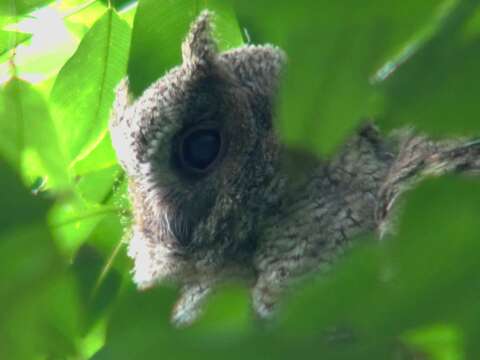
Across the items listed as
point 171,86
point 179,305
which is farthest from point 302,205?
point 179,305

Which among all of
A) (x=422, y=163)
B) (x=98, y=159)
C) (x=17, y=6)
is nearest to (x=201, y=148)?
(x=98, y=159)

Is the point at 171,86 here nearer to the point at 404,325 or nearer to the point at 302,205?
the point at 302,205

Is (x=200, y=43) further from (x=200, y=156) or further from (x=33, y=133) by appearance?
(x=33, y=133)

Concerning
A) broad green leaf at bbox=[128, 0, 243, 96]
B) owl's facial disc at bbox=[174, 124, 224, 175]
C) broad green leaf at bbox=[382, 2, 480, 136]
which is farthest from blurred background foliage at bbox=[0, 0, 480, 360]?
owl's facial disc at bbox=[174, 124, 224, 175]

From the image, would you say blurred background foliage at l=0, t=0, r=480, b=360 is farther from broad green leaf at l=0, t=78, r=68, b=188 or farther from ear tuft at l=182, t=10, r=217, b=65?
ear tuft at l=182, t=10, r=217, b=65

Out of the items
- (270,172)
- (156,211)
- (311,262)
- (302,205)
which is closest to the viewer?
(311,262)

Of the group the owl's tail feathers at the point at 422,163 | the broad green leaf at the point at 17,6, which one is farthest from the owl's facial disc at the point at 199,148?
the broad green leaf at the point at 17,6

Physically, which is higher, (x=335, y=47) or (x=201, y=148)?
(x=335, y=47)
